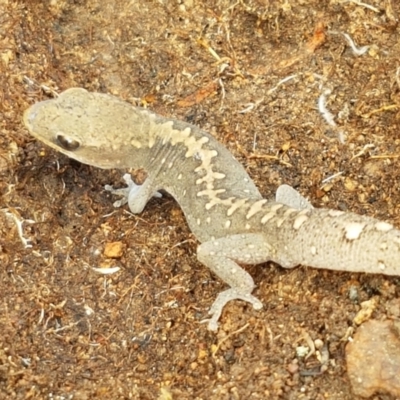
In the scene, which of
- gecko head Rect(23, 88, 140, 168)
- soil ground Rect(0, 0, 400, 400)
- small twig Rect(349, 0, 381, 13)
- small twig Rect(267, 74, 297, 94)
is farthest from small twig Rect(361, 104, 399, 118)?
gecko head Rect(23, 88, 140, 168)

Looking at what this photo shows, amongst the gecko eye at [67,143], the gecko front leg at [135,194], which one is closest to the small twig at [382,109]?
the gecko front leg at [135,194]

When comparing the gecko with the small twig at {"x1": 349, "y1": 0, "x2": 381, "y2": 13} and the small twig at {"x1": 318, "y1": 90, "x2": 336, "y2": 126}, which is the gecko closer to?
the small twig at {"x1": 318, "y1": 90, "x2": 336, "y2": 126}

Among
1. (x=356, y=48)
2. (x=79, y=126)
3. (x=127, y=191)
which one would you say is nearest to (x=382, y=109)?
(x=356, y=48)

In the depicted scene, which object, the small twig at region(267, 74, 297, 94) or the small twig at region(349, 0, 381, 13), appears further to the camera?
the small twig at region(267, 74, 297, 94)

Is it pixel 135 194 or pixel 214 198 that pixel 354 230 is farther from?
pixel 135 194

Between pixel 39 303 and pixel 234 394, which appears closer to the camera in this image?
pixel 234 394

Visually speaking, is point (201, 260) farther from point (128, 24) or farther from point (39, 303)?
point (128, 24)

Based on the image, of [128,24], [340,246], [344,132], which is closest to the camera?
[340,246]

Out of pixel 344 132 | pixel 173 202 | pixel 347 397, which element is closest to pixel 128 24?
pixel 173 202
